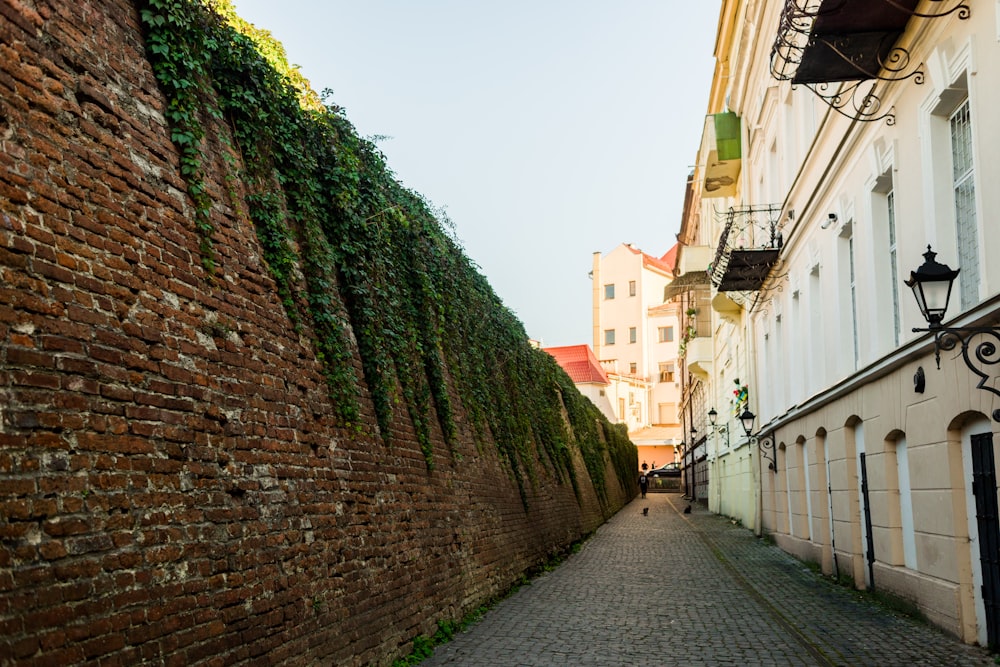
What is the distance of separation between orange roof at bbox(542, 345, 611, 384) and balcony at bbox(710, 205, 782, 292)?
4493 cm

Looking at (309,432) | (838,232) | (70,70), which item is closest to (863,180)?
(838,232)

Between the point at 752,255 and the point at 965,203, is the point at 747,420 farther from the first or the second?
the point at 965,203

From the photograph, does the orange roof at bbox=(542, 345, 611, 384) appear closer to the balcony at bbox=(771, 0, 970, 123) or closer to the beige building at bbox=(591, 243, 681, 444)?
the beige building at bbox=(591, 243, 681, 444)

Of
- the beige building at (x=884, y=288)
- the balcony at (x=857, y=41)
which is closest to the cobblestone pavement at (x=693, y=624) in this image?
A: the beige building at (x=884, y=288)

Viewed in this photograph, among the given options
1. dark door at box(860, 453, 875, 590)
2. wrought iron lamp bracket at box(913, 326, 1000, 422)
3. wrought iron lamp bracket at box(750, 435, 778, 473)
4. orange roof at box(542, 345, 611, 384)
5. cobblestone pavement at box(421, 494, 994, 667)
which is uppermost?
orange roof at box(542, 345, 611, 384)

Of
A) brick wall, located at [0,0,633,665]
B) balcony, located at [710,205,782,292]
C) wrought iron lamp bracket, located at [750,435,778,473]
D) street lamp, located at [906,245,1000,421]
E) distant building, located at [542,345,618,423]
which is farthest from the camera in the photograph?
distant building, located at [542,345,618,423]

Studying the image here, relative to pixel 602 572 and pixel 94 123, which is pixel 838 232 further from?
pixel 94 123

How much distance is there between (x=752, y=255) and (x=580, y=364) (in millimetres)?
50741

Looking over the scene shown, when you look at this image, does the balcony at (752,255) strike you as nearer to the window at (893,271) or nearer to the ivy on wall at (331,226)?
the window at (893,271)

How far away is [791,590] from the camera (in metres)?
13.5

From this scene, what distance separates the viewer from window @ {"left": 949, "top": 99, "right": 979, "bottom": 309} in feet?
Answer: 28.2

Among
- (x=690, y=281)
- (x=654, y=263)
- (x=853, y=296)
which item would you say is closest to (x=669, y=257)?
(x=654, y=263)

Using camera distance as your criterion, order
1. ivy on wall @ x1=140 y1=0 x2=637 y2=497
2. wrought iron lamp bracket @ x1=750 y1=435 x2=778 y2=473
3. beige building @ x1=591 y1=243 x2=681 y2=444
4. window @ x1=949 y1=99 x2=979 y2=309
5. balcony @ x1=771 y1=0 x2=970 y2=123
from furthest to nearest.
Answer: beige building @ x1=591 y1=243 x2=681 y2=444
wrought iron lamp bracket @ x1=750 y1=435 x2=778 y2=473
balcony @ x1=771 y1=0 x2=970 y2=123
window @ x1=949 y1=99 x2=979 y2=309
ivy on wall @ x1=140 y1=0 x2=637 y2=497

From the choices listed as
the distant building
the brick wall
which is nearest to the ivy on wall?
the brick wall
